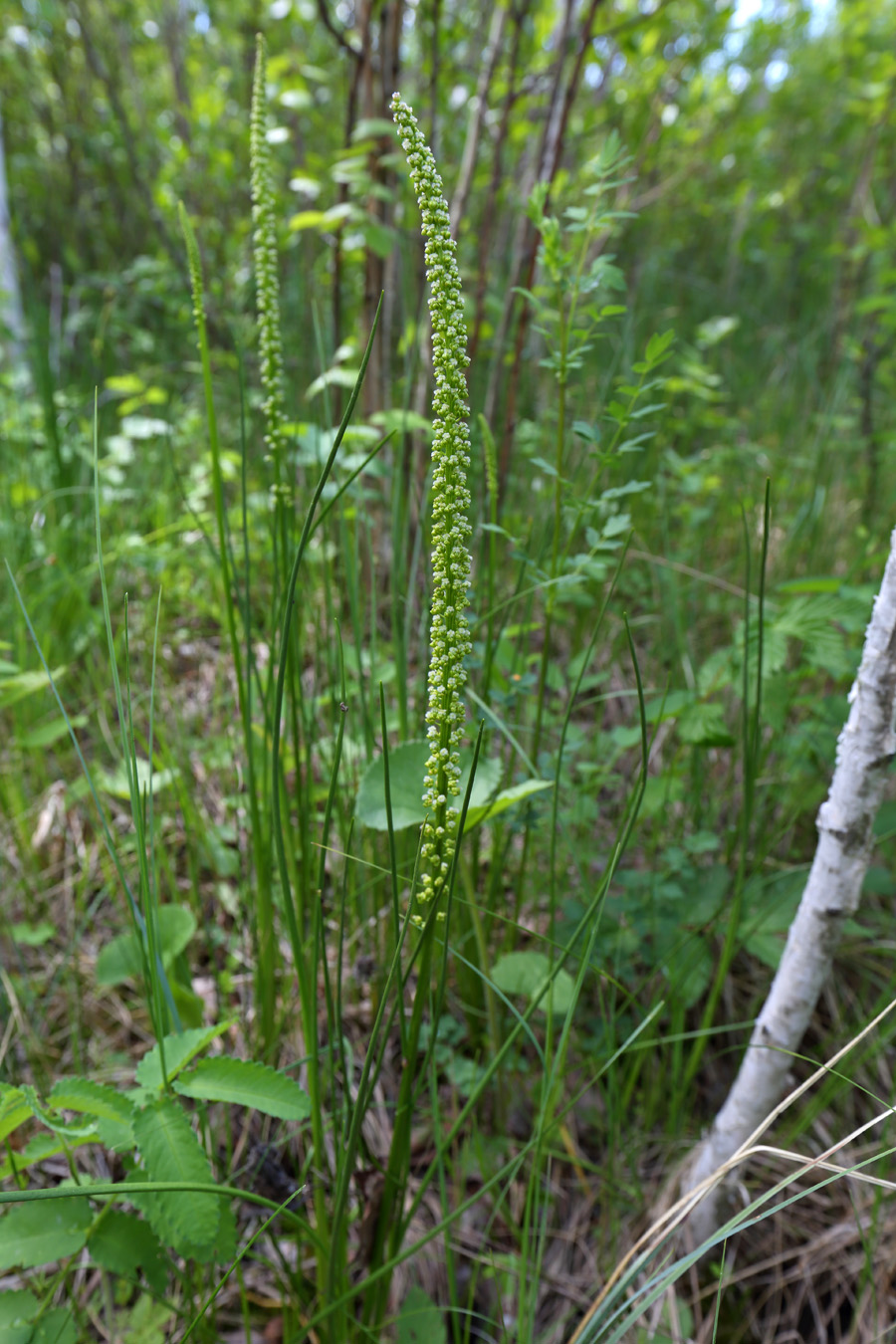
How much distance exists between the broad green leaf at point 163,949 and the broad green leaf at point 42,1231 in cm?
29

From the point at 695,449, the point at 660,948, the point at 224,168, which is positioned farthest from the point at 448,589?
the point at 224,168

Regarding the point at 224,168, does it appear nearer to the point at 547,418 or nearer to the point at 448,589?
the point at 547,418

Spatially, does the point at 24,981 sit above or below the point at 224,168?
below

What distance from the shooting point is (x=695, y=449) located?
11.6ft

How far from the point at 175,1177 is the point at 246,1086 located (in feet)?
0.33

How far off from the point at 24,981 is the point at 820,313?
5631 mm

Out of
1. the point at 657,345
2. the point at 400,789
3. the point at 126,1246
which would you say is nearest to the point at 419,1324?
the point at 126,1246

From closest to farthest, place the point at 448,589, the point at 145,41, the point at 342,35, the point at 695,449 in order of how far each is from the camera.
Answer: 1. the point at 448,589
2. the point at 342,35
3. the point at 695,449
4. the point at 145,41

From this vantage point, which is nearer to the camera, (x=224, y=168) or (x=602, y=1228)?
(x=602, y=1228)

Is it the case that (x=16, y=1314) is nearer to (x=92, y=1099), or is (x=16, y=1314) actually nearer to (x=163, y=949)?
(x=92, y=1099)

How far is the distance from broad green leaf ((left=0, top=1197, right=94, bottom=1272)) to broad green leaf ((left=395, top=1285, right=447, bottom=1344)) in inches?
15.2

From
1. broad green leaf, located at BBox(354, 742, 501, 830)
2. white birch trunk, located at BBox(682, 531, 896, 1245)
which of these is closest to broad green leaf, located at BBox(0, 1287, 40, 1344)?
broad green leaf, located at BBox(354, 742, 501, 830)

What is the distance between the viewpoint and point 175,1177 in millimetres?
744

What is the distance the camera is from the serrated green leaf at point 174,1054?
82 centimetres
